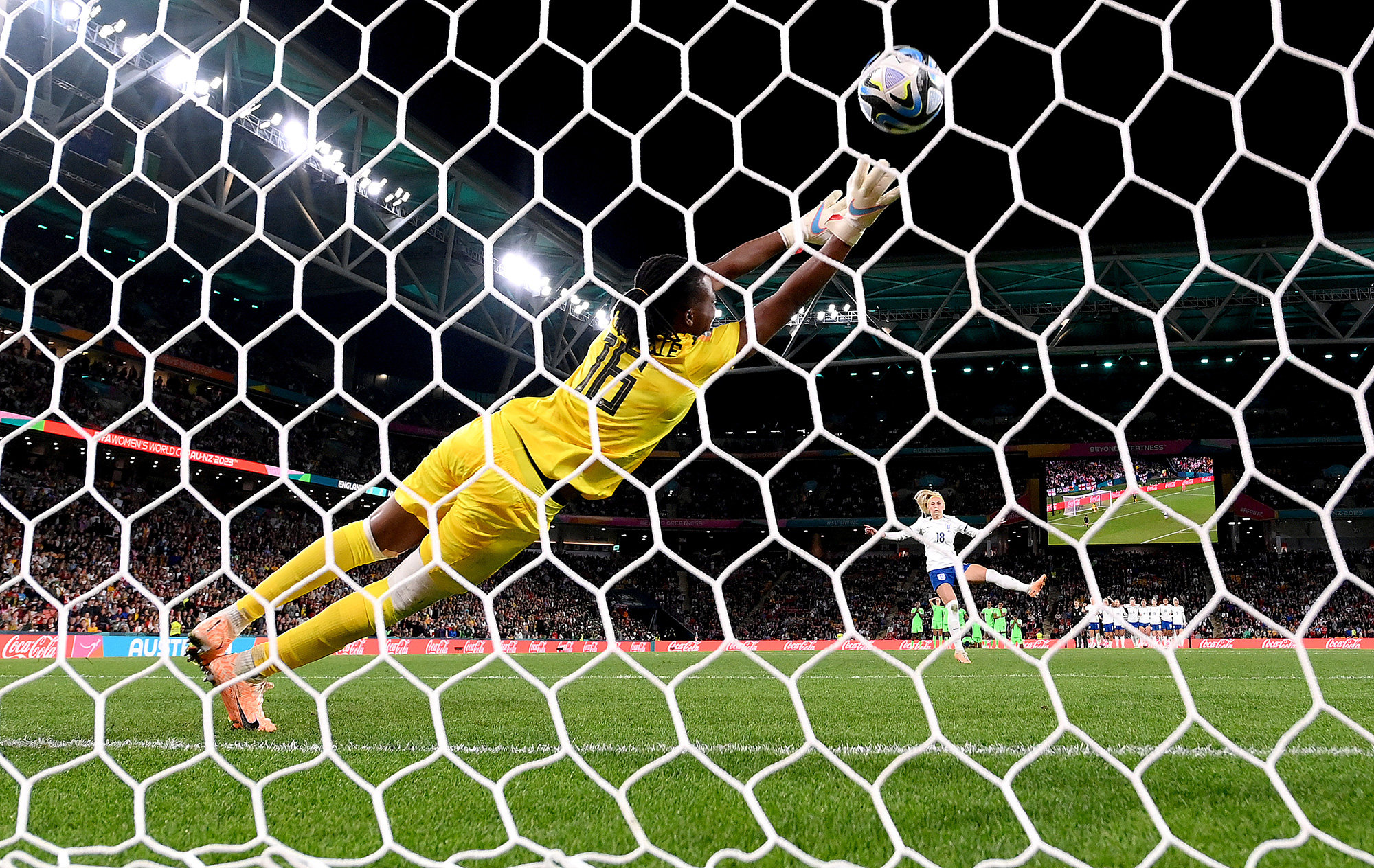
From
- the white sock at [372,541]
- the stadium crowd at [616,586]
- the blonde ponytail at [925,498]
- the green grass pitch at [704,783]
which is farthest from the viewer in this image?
the stadium crowd at [616,586]

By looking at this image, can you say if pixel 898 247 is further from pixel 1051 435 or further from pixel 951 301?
pixel 1051 435

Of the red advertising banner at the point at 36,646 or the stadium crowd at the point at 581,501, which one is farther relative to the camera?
the stadium crowd at the point at 581,501

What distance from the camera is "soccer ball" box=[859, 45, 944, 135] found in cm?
301

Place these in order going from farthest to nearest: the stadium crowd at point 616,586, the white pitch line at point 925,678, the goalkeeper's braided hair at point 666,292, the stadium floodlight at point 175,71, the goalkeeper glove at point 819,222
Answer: the stadium crowd at point 616,586 < the stadium floodlight at point 175,71 < the white pitch line at point 925,678 < the goalkeeper's braided hair at point 666,292 < the goalkeeper glove at point 819,222

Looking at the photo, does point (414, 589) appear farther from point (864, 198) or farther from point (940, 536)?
point (940, 536)

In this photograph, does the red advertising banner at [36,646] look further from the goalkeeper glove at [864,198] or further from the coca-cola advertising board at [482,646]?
the goalkeeper glove at [864,198]

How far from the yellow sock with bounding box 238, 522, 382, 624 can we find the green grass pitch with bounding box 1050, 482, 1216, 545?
2007 centimetres

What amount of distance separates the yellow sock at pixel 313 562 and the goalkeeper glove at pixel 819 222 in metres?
1.54

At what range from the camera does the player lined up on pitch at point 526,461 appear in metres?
2.50

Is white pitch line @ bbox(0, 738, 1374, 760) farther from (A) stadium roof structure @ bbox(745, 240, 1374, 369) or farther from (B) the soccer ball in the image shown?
(A) stadium roof structure @ bbox(745, 240, 1374, 369)

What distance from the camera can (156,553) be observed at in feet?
55.1

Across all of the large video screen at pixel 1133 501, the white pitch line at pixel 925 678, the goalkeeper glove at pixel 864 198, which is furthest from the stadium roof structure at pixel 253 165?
the large video screen at pixel 1133 501

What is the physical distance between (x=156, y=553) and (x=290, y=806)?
17.4 meters

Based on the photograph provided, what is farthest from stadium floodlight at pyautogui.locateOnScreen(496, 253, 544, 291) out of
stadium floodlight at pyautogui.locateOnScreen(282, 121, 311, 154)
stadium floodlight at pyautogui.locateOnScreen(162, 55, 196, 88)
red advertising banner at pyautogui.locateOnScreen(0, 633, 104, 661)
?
red advertising banner at pyautogui.locateOnScreen(0, 633, 104, 661)
